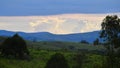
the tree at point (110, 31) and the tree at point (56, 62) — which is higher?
the tree at point (110, 31)

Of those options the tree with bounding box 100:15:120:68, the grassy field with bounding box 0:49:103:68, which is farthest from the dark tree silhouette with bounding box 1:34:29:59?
the tree with bounding box 100:15:120:68

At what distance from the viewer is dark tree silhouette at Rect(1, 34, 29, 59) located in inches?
3880

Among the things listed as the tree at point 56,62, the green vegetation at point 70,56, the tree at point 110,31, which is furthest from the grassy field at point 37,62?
the tree at point 110,31

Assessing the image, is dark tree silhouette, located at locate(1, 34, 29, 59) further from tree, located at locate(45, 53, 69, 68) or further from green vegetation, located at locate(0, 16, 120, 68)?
tree, located at locate(45, 53, 69, 68)

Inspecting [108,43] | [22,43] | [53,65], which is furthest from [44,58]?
[108,43]

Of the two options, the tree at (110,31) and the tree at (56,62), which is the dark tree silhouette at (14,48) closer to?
the tree at (56,62)

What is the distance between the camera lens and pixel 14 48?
99.6m

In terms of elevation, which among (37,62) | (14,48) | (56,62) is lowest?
(37,62)

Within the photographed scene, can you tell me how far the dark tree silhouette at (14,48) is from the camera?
3880 inches

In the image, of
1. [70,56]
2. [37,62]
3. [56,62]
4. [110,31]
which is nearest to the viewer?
[110,31]

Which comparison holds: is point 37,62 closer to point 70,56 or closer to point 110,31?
point 70,56

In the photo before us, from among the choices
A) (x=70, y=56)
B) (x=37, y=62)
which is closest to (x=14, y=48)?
(x=37, y=62)

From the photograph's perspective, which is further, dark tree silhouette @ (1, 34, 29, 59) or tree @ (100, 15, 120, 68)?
dark tree silhouette @ (1, 34, 29, 59)

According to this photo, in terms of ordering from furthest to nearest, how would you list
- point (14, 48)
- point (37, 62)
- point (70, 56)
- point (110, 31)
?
point (70, 56) → point (14, 48) → point (37, 62) → point (110, 31)
